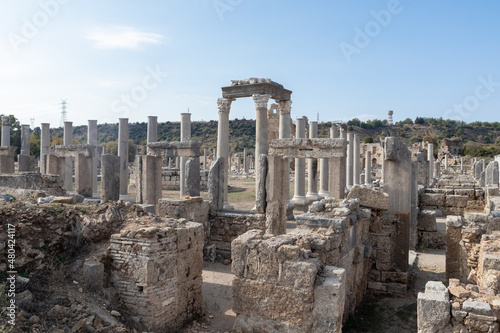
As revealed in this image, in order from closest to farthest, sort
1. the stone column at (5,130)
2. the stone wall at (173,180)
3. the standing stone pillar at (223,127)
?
the standing stone pillar at (223,127), the stone column at (5,130), the stone wall at (173,180)

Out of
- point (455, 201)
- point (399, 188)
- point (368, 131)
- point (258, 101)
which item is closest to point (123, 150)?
point (258, 101)

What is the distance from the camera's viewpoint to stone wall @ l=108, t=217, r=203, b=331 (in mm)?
6150

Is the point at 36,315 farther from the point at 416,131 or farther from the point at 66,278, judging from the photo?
the point at 416,131

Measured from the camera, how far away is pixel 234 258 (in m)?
5.53

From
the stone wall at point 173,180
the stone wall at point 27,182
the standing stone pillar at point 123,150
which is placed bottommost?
the stone wall at point 173,180

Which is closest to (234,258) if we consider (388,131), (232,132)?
(232,132)

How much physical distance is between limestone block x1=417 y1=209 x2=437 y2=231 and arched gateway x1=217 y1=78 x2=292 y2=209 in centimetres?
602

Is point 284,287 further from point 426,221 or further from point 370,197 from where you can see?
point 426,221

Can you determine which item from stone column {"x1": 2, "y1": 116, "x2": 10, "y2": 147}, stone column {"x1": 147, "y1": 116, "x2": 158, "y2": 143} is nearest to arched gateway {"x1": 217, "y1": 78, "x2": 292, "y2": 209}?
stone column {"x1": 147, "y1": 116, "x2": 158, "y2": 143}

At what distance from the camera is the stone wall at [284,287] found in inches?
196

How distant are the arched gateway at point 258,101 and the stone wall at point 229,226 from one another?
338 centimetres

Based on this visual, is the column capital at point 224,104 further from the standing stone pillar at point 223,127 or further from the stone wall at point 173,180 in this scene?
the stone wall at point 173,180

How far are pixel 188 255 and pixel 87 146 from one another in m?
10.2

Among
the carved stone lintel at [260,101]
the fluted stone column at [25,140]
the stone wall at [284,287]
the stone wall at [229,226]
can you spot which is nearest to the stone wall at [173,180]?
the fluted stone column at [25,140]
